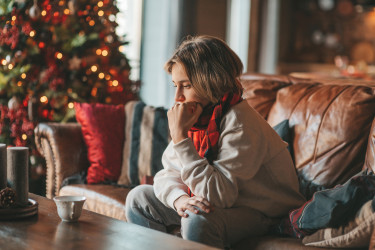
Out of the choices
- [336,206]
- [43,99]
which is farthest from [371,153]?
[43,99]

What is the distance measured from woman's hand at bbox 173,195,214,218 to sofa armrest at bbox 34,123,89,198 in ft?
3.35

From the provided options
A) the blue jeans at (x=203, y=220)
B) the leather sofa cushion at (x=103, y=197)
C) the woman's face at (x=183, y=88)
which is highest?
the woman's face at (x=183, y=88)

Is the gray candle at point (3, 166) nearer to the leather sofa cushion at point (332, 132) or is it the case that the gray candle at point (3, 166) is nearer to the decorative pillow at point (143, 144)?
the decorative pillow at point (143, 144)

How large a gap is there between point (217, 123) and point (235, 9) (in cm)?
484

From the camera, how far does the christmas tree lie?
108 inches

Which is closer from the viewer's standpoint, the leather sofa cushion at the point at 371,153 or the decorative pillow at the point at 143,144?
the leather sofa cushion at the point at 371,153

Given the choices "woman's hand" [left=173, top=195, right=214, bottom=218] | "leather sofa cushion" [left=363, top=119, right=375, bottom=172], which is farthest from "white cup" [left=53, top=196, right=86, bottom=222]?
"leather sofa cushion" [left=363, top=119, right=375, bottom=172]

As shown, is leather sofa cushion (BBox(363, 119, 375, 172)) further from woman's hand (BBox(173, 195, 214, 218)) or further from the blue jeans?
woman's hand (BBox(173, 195, 214, 218))

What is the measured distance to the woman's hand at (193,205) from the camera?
1480 mm

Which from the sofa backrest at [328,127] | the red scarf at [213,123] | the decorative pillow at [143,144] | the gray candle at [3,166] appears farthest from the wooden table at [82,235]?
the decorative pillow at [143,144]

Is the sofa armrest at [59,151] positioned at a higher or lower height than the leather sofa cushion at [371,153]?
lower

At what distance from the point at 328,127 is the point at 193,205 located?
72 centimetres

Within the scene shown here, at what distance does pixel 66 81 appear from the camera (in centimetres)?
296

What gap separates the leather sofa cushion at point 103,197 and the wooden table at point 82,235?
0.59 m
